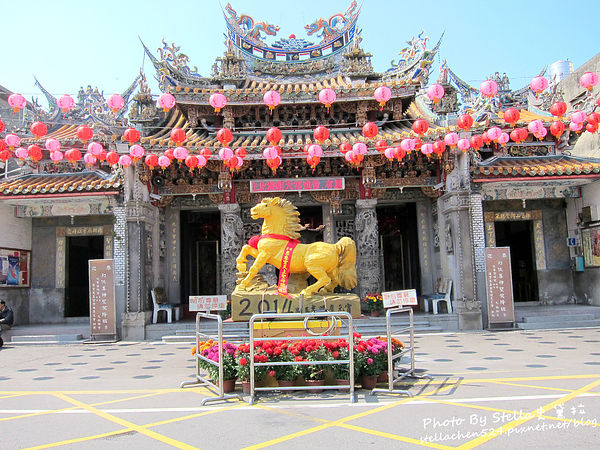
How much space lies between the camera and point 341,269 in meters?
9.89

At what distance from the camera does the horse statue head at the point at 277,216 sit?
9602mm

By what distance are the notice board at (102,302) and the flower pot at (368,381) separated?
814 centimetres

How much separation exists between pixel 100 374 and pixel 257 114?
881 cm

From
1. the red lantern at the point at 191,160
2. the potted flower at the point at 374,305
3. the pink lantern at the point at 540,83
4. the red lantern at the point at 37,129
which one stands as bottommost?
the potted flower at the point at 374,305

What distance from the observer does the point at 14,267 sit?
13.9m

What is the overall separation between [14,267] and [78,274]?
2.06 meters

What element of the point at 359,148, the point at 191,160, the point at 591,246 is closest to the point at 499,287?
the point at 591,246

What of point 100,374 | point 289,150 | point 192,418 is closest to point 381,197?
point 289,150

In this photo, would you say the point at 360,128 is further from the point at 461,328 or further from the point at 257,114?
the point at 461,328

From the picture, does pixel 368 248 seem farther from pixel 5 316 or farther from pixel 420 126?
pixel 5 316

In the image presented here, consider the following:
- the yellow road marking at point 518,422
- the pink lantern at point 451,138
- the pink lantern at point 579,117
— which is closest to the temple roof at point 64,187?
the pink lantern at point 451,138

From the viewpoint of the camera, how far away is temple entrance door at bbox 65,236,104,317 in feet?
48.7

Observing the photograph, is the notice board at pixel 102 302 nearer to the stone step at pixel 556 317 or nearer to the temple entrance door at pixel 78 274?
the temple entrance door at pixel 78 274

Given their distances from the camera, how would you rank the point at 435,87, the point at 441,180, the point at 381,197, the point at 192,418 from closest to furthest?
the point at 192,418, the point at 435,87, the point at 441,180, the point at 381,197
